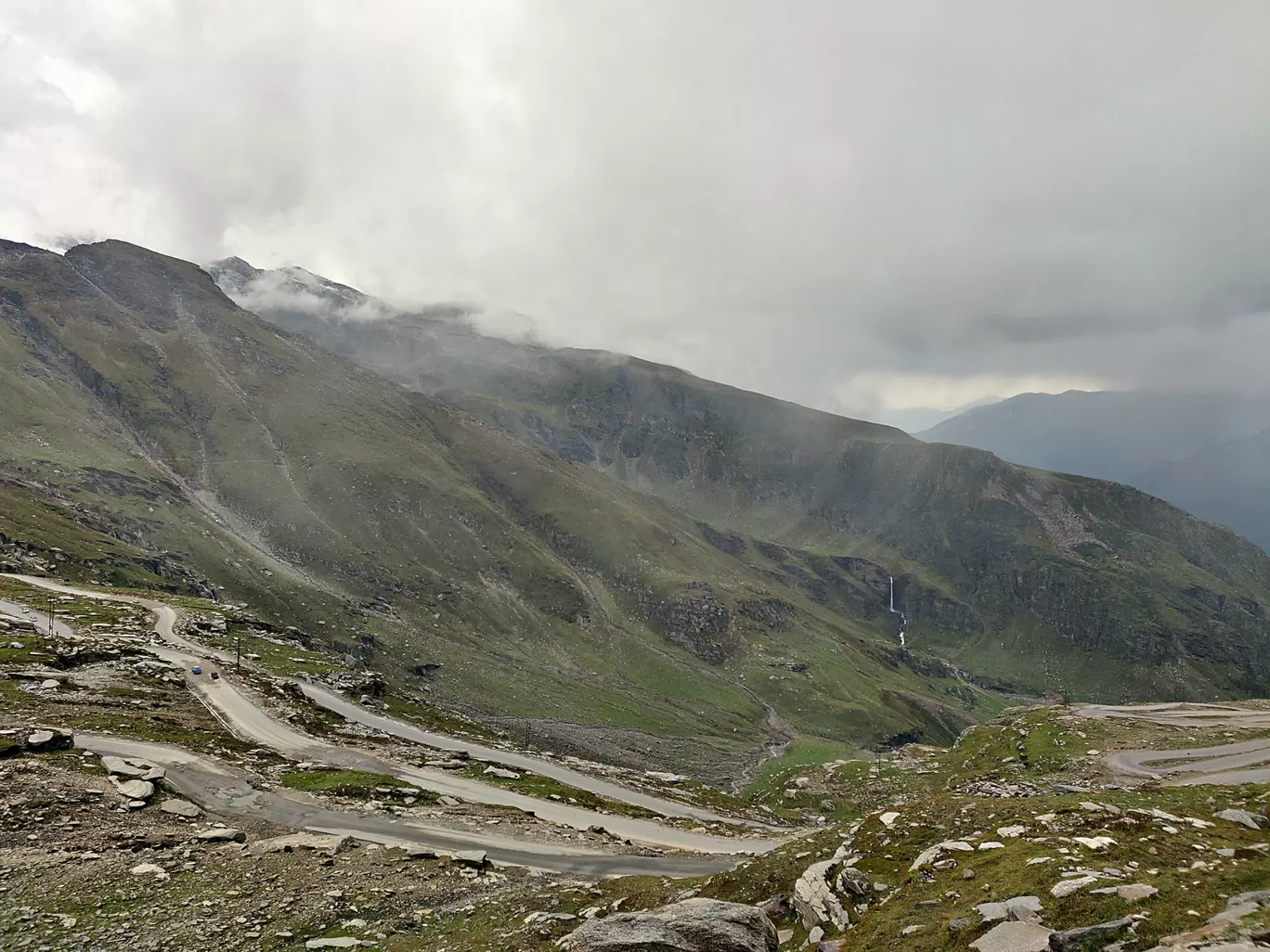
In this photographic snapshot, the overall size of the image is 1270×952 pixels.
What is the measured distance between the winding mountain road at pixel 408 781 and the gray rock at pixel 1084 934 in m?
32.5

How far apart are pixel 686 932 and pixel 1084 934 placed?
424 inches

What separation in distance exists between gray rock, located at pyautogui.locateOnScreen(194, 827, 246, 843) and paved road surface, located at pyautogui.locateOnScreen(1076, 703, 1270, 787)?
212ft

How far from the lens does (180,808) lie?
124 ft

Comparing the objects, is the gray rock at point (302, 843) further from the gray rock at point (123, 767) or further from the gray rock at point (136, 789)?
the gray rock at point (123, 767)

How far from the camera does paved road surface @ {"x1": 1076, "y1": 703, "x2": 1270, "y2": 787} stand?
56.2 meters

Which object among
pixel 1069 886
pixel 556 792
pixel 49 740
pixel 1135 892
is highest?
pixel 1135 892

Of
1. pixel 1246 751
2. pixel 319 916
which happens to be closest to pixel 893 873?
pixel 319 916

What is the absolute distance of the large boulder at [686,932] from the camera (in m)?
19.3

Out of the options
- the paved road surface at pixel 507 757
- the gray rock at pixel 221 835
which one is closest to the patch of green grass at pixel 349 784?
the gray rock at pixel 221 835

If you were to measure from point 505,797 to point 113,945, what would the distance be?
36.9 meters

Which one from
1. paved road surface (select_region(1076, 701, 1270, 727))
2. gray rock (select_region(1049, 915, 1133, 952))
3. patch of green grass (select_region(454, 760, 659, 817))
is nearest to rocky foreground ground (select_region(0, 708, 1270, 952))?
gray rock (select_region(1049, 915, 1133, 952))

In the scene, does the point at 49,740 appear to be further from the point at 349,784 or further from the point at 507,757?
the point at 507,757

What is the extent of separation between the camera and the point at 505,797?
2260 inches

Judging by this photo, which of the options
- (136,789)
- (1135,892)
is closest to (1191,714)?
(1135,892)
